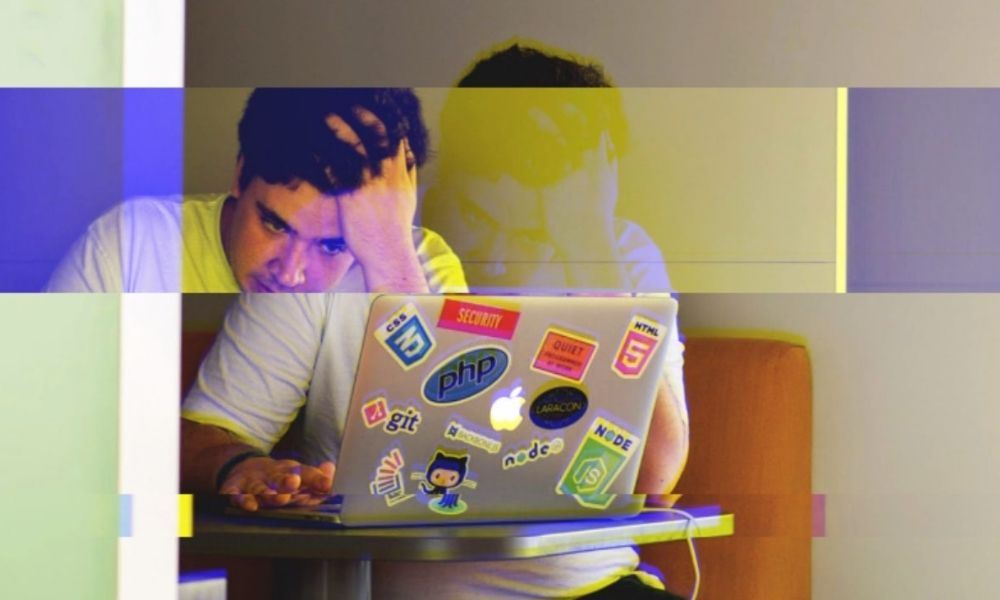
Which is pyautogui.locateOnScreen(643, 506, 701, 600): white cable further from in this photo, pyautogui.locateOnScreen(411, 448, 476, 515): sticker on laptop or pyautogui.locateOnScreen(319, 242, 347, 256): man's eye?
pyautogui.locateOnScreen(319, 242, 347, 256): man's eye

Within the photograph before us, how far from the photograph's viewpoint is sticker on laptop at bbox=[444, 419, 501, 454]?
912 mm

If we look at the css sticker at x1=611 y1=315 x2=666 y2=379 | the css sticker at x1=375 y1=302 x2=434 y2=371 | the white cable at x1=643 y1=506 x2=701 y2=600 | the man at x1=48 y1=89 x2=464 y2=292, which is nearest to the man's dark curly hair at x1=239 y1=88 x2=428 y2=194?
the man at x1=48 y1=89 x2=464 y2=292

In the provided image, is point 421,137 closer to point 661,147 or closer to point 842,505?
point 661,147

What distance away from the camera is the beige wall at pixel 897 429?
89 centimetres

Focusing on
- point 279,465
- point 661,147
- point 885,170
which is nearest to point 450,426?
point 279,465

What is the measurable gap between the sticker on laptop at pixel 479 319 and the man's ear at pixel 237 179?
0.60ft

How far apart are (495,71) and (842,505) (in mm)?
436

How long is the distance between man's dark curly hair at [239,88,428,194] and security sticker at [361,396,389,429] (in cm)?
17

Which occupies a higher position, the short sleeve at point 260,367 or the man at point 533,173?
the man at point 533,173

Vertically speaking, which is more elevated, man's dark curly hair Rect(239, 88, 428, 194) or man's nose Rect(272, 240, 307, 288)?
man's dark curly hair Rect(239, 88, 428, 194)

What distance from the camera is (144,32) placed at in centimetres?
81

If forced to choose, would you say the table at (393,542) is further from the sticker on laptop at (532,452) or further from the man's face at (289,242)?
the man's face at (289,242)

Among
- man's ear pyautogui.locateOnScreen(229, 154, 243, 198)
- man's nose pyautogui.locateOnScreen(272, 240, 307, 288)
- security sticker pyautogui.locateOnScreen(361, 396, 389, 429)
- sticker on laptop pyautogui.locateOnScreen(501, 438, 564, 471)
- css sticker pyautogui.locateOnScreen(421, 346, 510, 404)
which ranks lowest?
sticker on laptop pyautogui.locateOnScreen(501, 438, 564, 471)

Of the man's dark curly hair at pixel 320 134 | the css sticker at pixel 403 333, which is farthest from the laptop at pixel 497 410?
the man's dark curly hair at pixel 320 134
